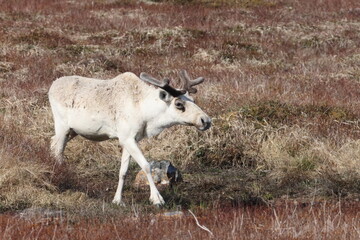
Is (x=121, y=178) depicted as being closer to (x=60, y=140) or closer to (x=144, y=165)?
(x=144, y=165)

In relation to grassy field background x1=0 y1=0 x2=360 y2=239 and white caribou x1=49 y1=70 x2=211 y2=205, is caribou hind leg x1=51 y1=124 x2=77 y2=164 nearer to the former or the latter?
white caribou x1=49 y1=70 x2=211 y2=205

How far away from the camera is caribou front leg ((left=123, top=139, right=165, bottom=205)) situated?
7.66 m

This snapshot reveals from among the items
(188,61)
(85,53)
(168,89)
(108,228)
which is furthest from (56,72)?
(108,228)

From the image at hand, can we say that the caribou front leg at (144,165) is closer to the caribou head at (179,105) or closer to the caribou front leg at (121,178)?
the caribou front leg at (121,178)

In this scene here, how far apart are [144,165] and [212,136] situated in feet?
9.53

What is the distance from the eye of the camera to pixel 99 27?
23438 millimetres

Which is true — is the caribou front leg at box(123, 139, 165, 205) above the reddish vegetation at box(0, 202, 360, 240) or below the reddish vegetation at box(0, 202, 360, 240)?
below

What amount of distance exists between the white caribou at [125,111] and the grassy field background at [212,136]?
471mm

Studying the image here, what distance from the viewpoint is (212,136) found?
10539 millimetres

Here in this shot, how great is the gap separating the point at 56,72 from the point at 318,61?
24.6ft

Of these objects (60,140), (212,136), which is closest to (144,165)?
(60,140)

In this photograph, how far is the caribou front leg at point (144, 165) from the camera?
7.66 m

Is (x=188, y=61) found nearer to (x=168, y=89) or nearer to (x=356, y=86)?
(x=356, y=86)

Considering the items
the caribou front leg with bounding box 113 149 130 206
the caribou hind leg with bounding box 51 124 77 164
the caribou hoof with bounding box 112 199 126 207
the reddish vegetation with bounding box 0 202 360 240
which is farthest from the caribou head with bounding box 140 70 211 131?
the caribou hind leg with bounding box 51 124 77 164
